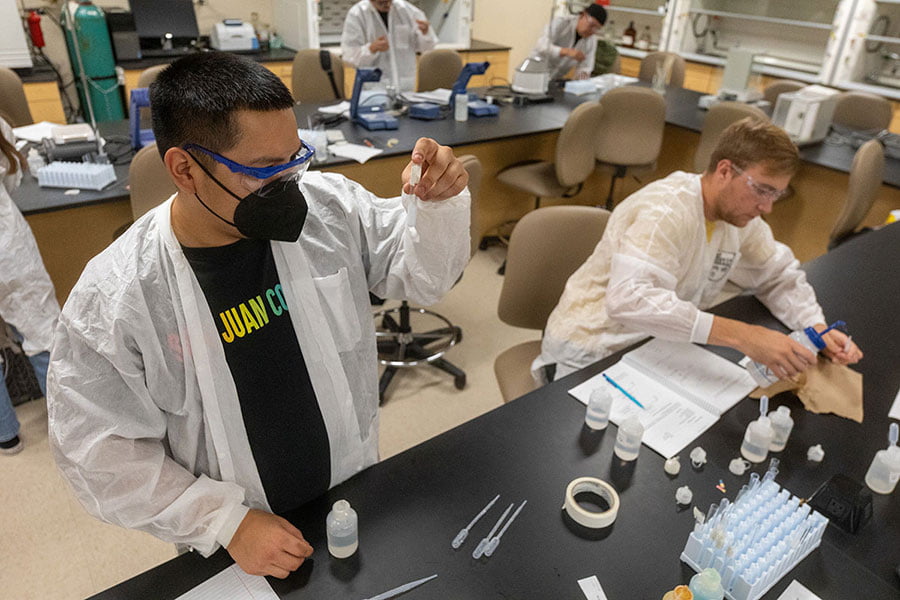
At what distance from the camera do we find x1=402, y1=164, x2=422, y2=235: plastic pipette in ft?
3.53

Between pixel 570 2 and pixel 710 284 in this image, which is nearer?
pixel 710 284

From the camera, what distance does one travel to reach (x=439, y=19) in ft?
18.5

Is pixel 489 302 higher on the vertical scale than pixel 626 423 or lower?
lower

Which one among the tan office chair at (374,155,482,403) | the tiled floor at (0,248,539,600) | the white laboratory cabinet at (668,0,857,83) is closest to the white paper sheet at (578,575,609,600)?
the tiled floor at (0,248,539,600)

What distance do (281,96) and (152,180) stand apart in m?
1.53

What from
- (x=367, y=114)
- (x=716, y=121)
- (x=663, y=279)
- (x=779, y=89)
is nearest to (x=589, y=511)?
(x=663, y=279)

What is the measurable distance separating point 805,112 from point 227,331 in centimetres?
353

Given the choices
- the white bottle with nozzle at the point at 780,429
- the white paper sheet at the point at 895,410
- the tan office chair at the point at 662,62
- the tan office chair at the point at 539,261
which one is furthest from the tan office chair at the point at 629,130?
the white bottle with nozzle at the point at 780,429

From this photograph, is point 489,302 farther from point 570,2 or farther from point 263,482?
point 570,2

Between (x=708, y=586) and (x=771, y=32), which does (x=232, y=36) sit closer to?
(x=771, y=32)

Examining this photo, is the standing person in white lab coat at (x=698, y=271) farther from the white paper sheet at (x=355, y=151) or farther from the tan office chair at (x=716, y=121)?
the tan office chair at (x=716, y=121)

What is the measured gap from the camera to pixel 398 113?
3596 millimetres

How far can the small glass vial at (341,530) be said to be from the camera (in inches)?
37.7

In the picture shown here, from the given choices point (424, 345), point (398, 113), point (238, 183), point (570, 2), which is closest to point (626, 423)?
point (238, 183)
